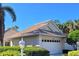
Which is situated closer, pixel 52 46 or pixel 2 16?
pixel 2 16

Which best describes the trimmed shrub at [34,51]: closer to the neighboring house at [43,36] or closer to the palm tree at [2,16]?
the neighboring house at [43,36]

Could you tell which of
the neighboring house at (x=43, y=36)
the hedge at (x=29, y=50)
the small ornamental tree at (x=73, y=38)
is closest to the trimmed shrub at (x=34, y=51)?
the hedge at (x=29, y=50)

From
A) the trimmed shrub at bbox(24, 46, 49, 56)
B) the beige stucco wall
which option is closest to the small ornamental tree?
the trimmed shrub at bbox(24, 46, 49, 56)

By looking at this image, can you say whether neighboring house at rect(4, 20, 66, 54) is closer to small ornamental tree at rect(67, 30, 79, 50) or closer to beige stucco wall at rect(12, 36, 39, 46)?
beige stucco wall at rect(12, 36, 39, 46)

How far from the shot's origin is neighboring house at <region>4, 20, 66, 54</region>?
477 inches

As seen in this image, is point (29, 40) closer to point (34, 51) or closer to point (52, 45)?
point (34, 51)

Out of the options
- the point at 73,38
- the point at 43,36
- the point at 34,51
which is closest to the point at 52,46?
the point at 43,36

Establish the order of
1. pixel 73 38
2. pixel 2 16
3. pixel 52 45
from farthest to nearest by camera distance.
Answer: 1. pixel 52 45
2. pixel 2 16
3. pixel 73 38

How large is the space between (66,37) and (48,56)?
1.08m

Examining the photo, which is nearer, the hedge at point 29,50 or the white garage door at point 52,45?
the hedge at point 29,50

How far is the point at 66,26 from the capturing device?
1205cm

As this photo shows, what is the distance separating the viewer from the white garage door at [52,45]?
12234 millimetres

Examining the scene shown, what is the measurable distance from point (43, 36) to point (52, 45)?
0.54 metres

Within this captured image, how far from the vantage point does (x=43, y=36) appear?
1224 centimetres
